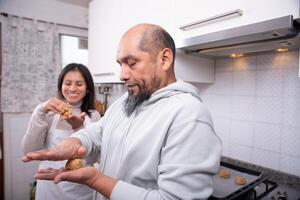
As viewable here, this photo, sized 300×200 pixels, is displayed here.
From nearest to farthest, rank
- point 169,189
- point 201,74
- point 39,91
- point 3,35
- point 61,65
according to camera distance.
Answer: point 169,189
point 201,74
point 3,35
point 39,91
point 61,65

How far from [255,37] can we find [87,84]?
86 cm

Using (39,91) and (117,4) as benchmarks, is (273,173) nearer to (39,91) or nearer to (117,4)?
(117,4)

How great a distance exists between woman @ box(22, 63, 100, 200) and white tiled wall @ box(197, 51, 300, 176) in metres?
0.80

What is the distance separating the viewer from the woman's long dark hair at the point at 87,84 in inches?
47.4

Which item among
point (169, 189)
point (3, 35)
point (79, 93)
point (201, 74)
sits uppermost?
point (3, 35)

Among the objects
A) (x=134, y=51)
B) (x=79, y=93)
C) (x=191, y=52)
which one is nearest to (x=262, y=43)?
(x=191, y=52)

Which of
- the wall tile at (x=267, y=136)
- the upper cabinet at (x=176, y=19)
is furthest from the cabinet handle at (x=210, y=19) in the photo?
the wall tile at (x=267, y=136)

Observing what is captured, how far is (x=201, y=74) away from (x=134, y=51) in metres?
0.82

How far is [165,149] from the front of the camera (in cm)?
54

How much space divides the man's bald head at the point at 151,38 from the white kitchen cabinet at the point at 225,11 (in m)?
0.37

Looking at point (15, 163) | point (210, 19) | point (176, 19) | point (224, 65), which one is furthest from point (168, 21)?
point (15, 163)

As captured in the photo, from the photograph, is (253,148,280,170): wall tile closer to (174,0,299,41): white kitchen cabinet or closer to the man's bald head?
(174,0,299,41): white kitchen cabinet

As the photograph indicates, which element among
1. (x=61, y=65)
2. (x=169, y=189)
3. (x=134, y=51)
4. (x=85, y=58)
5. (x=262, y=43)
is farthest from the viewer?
(x=85, y=58)

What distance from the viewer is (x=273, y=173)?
1147 millimetres
